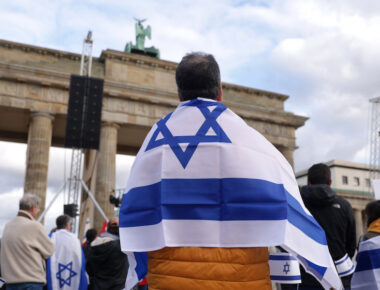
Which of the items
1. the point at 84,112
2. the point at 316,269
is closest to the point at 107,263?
the point at 316,269

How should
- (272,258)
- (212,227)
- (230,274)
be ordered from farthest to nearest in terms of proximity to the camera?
1. (272,258)
2. (212,227)
3. (230,274)

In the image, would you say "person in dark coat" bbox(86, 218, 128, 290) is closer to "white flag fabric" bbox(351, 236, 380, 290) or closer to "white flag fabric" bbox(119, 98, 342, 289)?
"white flag fabric" bbox(351, 236, 380, 290)

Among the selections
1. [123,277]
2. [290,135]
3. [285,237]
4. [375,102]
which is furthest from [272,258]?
[375,102]

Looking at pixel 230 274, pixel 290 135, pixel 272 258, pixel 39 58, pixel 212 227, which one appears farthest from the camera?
pixel 290 135

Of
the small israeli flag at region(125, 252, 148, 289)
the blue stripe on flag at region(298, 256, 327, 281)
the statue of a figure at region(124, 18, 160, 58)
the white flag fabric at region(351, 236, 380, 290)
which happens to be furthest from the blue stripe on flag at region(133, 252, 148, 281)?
the statue of a figure at region(124, 18, 160, 58)

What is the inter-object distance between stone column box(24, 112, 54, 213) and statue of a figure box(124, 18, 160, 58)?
8.47m

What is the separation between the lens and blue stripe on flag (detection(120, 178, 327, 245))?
208 centimetres

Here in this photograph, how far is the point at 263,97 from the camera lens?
32.8 m

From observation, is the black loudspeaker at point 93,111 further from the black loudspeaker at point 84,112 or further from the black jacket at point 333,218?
the black jacket at point 333,218

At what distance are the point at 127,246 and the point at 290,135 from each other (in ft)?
101

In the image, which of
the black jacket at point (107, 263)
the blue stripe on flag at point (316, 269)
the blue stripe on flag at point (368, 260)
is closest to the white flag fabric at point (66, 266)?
the black jacket at point (107, 263)

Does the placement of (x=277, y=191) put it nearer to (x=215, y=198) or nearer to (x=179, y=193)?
(x=215, y=198)

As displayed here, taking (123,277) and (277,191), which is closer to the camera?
(277,191)

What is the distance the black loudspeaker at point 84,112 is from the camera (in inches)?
650
